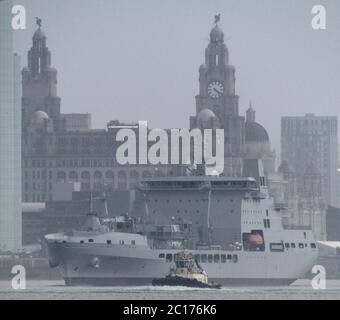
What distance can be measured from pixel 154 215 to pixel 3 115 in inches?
1785

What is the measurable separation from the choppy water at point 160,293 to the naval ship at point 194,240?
7.00 ft

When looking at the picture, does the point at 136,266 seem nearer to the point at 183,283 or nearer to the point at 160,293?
the point at 183,283

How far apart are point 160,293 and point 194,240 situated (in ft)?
63.5

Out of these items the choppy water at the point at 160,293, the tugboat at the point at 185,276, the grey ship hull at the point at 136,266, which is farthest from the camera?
the grey ship hull at the point at 136,266

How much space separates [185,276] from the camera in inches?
5423

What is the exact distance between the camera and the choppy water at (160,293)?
130 metres

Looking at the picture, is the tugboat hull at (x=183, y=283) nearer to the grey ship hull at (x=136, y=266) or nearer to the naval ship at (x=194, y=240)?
the grey ship hull at (x=136, y=266)

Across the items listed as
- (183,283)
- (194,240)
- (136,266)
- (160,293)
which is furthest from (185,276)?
(194,240)

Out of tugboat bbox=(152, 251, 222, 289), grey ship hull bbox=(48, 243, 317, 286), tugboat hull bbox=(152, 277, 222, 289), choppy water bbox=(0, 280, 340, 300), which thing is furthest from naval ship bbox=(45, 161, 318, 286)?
tugboat hull bbox=(152, 277, 222, 289)

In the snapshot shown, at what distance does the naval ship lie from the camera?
148 m

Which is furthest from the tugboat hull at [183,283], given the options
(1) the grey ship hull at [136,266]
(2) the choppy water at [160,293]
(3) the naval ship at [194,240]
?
(3) the naval ship at [194,240]

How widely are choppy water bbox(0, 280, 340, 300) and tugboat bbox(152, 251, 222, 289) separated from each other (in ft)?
2.13
